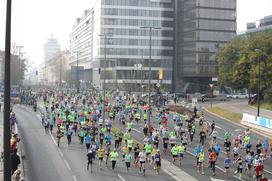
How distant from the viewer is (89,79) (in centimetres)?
14475

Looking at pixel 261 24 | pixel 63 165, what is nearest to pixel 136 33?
pixel 261 24

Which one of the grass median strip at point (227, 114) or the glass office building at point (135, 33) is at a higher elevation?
the glass office building at point (135, 33)

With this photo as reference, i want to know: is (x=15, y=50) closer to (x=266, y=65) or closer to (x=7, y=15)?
(x=266, y=65)

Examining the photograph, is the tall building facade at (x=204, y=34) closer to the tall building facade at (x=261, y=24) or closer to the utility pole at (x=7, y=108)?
the tall building facade at (x=261, y=24)

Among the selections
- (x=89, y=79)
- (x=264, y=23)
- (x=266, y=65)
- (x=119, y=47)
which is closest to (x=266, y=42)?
(x=266, y=65)

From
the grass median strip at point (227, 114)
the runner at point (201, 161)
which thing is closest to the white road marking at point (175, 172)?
the runner at point (201, 161)

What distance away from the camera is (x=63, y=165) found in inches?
1011

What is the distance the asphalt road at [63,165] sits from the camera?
22844mm

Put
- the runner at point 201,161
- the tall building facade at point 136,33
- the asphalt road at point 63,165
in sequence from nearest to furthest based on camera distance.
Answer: the asphalt road at point 63,165 < the runner at point 201,161 < the tall building facade at point 136,33

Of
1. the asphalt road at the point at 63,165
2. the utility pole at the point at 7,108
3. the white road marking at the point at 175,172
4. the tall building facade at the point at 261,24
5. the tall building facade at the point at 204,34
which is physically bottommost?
the white road marking at the point at 175,172

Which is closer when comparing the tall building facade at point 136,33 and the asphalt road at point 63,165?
the asphalt road at point 63,165

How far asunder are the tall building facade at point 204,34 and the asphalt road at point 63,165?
76098mm

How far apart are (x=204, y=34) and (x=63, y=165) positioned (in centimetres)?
8646

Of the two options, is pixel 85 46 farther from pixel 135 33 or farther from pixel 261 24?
pixel 261 24
